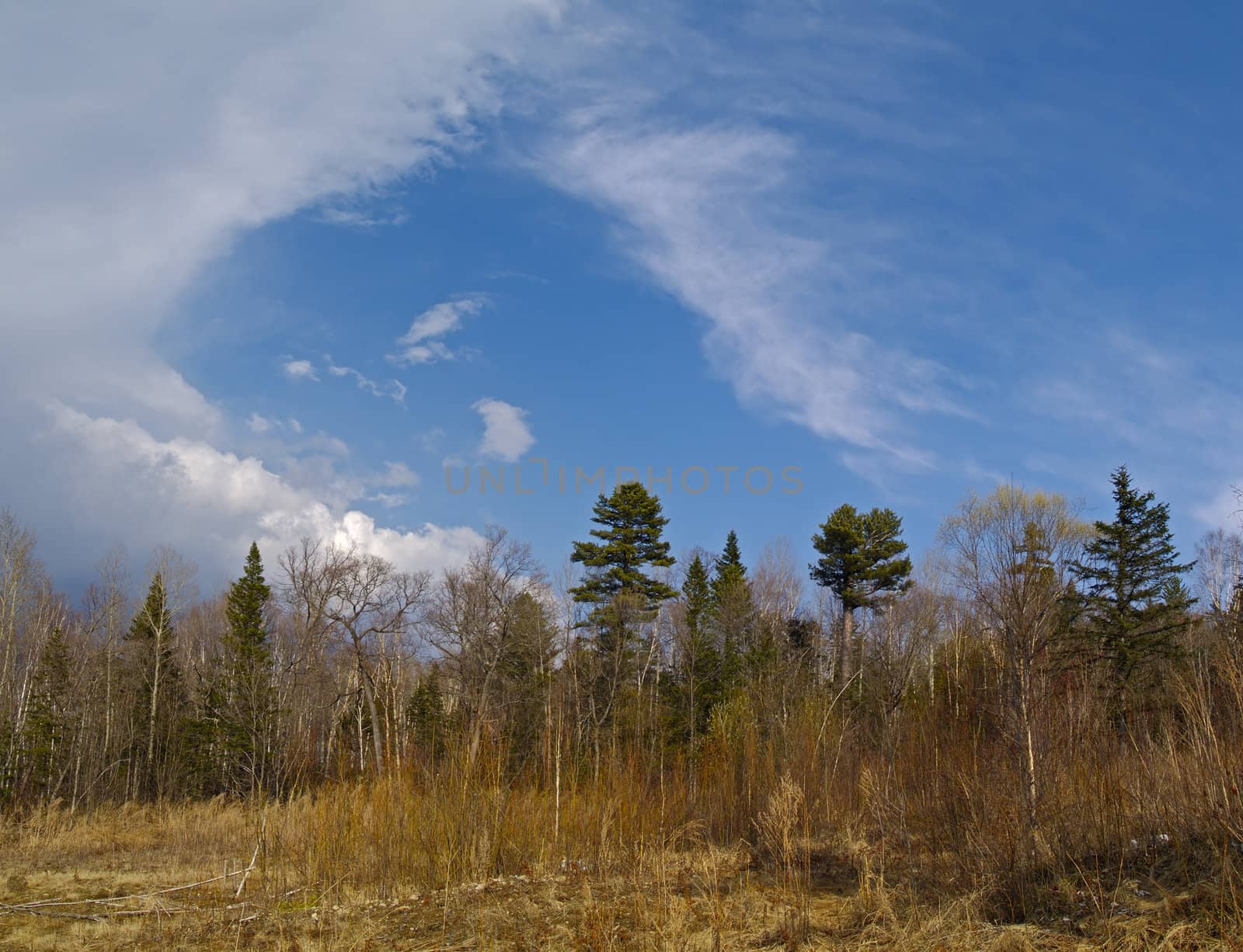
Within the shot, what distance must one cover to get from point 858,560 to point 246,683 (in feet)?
87.4

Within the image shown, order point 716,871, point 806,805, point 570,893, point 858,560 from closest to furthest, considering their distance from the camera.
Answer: point 716,871, point 570,893, point 806,805, point 858,560

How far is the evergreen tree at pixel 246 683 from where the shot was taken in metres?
29.8

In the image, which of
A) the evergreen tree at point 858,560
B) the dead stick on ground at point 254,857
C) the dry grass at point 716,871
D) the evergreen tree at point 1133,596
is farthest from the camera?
the evergreen tree at point 858,560

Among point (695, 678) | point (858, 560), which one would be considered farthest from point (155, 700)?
point (858, 560)

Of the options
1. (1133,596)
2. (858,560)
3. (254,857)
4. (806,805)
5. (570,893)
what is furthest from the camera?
(858,560)

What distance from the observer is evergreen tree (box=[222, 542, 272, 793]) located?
29812mm

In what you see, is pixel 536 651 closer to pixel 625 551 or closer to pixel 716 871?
pixel 625 551

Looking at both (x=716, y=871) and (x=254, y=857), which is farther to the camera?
(x=254, y=857)

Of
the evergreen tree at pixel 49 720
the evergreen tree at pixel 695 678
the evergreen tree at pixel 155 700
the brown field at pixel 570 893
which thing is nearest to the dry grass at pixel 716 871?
the brown field at pixel 570 893

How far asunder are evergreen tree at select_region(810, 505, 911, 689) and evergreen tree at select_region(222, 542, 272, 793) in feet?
79.9

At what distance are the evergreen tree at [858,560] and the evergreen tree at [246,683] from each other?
958 inches

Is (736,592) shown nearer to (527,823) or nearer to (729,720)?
(729,720)

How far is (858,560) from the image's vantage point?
1515 inches

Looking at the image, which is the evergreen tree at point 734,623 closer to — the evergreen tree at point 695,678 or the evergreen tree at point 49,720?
the evergreen tree at point 695,678
